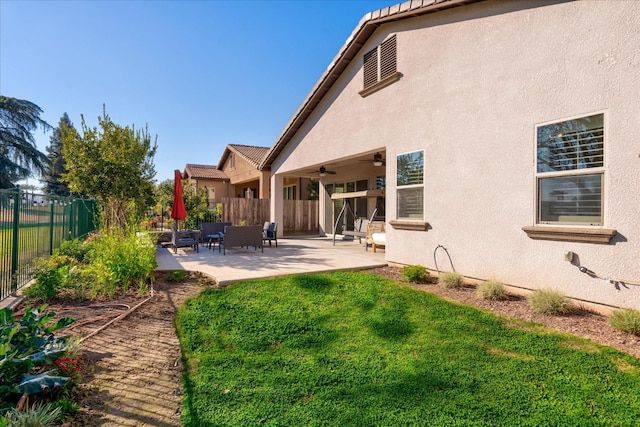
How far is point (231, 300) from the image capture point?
548 cm

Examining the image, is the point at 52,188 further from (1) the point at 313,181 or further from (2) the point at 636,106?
(2) the point at 636,106

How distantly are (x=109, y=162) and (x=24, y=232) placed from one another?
421cm

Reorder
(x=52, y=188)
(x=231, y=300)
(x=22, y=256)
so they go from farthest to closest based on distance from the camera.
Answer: (x=52, y=188), (x=22, y=256), (x=231, y=300)

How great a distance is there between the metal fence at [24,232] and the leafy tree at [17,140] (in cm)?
2766

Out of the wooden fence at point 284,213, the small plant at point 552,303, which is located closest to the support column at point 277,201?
the wooden fence at point 284,213

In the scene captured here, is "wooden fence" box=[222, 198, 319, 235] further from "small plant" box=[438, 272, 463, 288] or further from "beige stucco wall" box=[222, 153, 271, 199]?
"small plant" box=[438, 272, 463, 288]

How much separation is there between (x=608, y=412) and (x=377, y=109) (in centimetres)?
731

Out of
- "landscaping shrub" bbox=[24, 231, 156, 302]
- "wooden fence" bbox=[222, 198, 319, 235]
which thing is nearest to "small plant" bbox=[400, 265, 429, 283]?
"landscaping shrub" bbox=[24, 231, 156, 302]

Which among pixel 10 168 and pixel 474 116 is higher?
pixel 10 168

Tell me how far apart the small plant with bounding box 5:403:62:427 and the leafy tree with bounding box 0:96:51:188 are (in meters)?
35.1

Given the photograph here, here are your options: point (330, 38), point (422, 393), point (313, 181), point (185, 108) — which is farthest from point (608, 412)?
point (185, 108)

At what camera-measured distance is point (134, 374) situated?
327 centimetres

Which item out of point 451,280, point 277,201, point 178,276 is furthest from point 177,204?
point 451,280

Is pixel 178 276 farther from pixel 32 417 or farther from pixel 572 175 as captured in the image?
pixel 572 175
